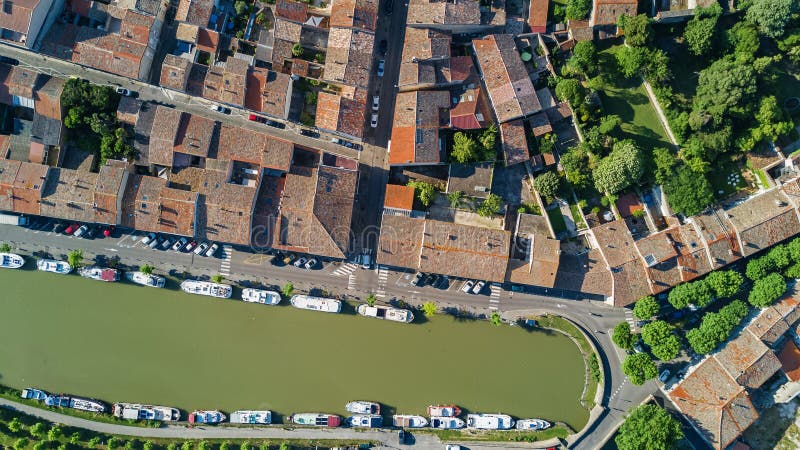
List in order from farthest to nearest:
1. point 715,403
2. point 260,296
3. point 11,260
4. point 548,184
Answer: point 260,296 → point 11,260 → point 548,184 → point 715,403

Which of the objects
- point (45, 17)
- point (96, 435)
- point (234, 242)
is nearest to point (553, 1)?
point (234, 242)

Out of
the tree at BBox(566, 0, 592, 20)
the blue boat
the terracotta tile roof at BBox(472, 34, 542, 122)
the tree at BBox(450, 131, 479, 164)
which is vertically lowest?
the blue boat

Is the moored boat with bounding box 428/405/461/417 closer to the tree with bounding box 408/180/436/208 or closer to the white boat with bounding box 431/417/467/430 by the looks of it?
the white boat with bounding box 431/417/467/430

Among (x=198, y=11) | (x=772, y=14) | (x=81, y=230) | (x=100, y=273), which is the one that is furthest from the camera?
(x=81, y=230)

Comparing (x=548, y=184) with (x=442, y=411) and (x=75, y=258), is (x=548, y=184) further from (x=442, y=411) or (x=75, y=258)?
(x=75, y=258)

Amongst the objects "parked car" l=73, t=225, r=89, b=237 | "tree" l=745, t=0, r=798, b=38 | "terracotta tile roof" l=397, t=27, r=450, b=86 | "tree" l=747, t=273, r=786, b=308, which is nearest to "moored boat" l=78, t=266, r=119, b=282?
"parked car" l=73, t=225, r=89, b=237

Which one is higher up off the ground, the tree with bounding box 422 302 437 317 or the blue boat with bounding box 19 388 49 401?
the tree with bounding box 422 302 437 317

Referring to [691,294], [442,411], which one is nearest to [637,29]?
[691,294]

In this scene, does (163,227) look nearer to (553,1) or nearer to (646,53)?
(553,1)
